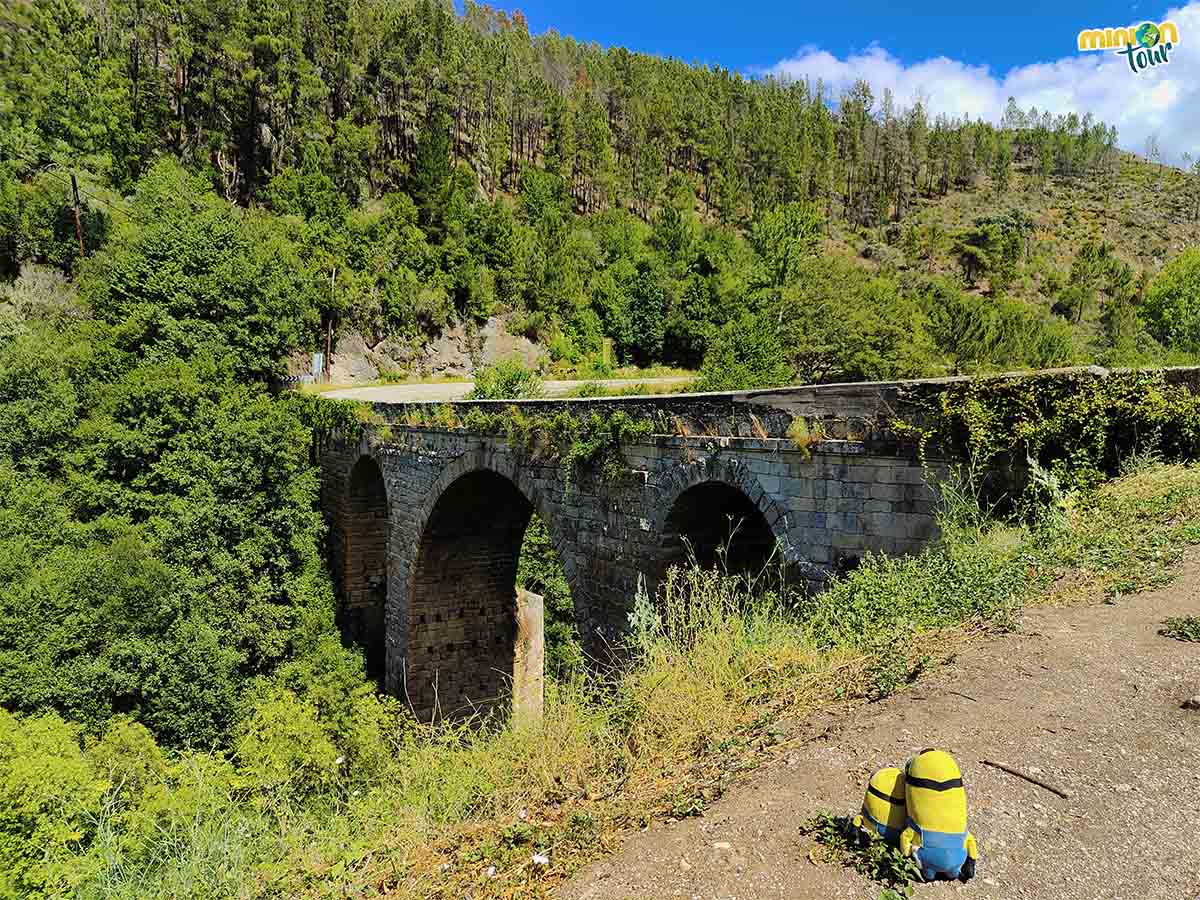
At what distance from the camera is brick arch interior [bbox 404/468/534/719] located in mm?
12031

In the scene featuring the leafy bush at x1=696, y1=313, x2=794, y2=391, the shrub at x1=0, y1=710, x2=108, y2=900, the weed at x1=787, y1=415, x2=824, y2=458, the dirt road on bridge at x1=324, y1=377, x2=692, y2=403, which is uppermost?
the leafy bush at x1=696, y1=313, x2=794, y2=391

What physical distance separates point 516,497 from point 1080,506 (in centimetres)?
865

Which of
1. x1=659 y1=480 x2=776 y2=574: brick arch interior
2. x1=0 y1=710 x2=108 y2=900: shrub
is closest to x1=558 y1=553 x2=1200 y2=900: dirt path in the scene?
x1=659 y1=480 x2=776 y2=574: brick arch interior

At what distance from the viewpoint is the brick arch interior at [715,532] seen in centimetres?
671

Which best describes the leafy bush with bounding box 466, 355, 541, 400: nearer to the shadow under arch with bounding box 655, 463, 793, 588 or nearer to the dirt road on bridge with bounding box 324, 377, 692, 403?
the dirt road on bridge with bounding box 324, 377, 692, 403

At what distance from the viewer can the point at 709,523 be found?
6.91m

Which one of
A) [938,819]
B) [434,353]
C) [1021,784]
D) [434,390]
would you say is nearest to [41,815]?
[938,819]

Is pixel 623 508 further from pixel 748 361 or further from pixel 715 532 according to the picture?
pixel 748 361

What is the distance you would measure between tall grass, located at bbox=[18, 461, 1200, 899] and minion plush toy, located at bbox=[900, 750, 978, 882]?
1.01m

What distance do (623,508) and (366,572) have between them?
408 inches

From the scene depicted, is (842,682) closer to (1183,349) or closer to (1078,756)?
(1078,756)

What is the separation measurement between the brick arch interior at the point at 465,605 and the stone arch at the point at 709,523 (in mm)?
5251

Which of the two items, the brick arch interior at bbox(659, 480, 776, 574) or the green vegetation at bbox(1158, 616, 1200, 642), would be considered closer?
the green vegetation at bbox(1158, 616, 1200, 642)

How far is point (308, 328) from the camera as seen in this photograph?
2869cm
